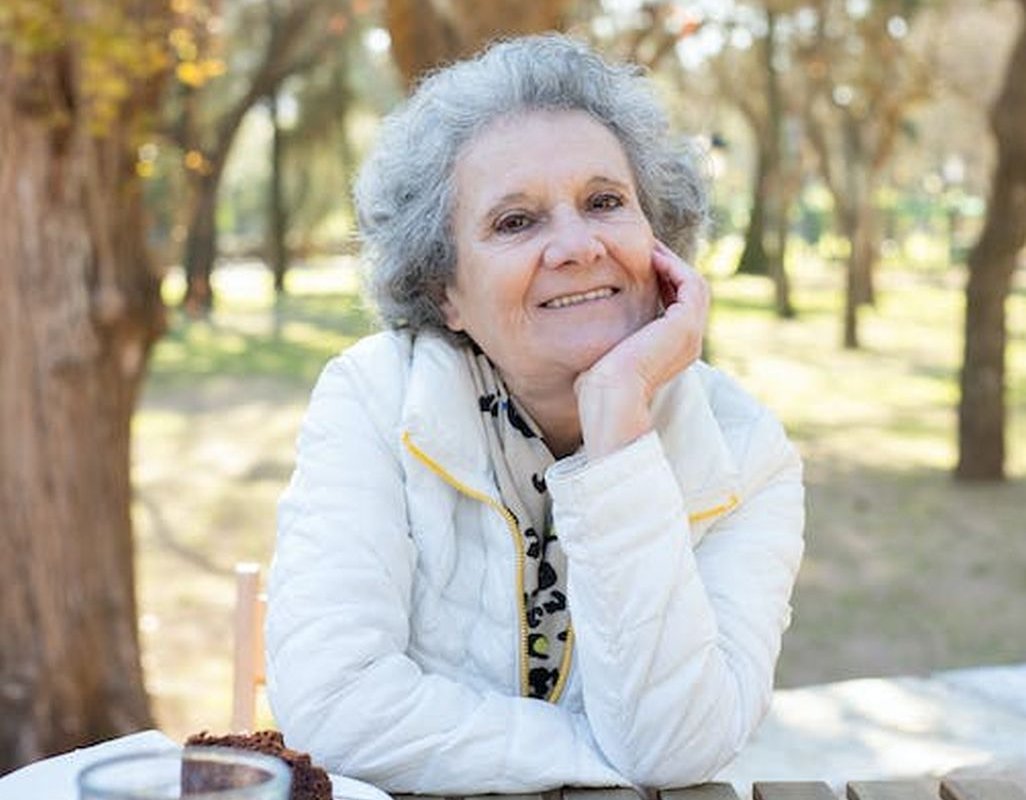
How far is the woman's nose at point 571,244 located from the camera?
86.2 inches

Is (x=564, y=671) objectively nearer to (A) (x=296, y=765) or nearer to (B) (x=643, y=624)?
(B) (x=643, y=624)

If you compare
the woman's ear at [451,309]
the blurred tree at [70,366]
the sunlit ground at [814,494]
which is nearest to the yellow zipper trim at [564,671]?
the woman's ear at [451,309]

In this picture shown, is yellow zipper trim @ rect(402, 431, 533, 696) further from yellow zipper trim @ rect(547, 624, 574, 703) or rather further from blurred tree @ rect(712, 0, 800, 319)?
blurred tree @ rect(712, 0, 800, 319)

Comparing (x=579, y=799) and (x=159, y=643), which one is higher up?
(x=579, y=799)

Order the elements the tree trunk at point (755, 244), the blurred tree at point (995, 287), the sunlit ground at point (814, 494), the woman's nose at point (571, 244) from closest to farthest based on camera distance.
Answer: the woman's nose at point (571, 244)
the sunlit ground at point (814, 494)
the blurred tree at point (995, 287)
the tree trunk at point (755, 244)

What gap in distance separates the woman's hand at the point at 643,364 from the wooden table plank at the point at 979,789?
0.51 metres

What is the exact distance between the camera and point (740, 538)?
226 centimetres

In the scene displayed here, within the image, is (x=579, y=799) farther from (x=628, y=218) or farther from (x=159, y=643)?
(x=159, y=643)

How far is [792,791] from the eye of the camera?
74.9 inches

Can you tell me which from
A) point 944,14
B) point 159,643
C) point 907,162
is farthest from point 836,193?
point 907,162

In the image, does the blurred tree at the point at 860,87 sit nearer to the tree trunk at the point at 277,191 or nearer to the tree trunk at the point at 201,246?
the tree trunk at the point at 201,246

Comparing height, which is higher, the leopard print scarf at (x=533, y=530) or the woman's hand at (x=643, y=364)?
the woman's hand at (x=643, y=364)

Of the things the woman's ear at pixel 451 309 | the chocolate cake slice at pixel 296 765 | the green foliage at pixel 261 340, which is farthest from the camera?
the green foliage at pixel 261 340

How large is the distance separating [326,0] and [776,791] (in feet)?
84.4
